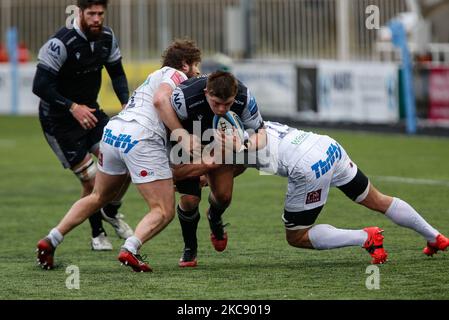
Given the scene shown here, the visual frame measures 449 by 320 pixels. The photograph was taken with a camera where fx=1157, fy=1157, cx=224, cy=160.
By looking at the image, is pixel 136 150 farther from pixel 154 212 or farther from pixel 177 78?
pixel 177 78

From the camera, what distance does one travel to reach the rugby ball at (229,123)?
8586 millimetres

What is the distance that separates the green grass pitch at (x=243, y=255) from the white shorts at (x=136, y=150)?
78 centimetres

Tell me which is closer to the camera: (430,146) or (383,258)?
(383,258)

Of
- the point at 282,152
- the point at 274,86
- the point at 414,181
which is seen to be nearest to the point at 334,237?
the point at 282,152

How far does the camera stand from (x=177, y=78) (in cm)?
891

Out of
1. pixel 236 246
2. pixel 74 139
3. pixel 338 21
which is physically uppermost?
pixel 338 21

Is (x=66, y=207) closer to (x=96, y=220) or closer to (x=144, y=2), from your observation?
(x=96, y=220)

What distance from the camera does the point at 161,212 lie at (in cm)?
879

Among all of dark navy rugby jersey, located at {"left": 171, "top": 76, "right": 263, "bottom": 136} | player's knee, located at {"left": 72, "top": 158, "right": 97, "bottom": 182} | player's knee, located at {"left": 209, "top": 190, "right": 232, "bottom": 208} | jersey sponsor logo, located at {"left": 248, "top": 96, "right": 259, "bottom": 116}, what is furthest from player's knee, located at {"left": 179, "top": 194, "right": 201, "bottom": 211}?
player's knee, located at {"left": 72, "top": 158, "right": 97, "bottom": 182}

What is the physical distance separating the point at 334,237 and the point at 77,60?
3.11 m
